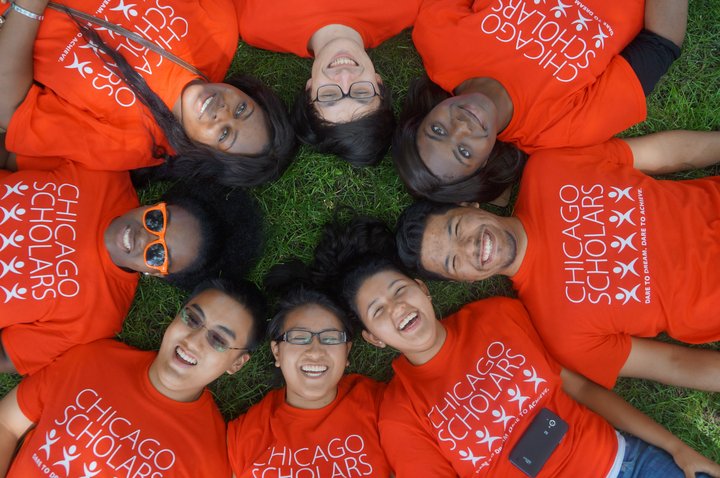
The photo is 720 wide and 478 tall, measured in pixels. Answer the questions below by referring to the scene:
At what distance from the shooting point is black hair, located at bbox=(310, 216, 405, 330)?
3562mm

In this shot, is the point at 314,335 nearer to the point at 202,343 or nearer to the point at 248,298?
the point at 248,298

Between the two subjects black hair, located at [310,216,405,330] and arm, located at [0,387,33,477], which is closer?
arm, located at [0,387,33,477]

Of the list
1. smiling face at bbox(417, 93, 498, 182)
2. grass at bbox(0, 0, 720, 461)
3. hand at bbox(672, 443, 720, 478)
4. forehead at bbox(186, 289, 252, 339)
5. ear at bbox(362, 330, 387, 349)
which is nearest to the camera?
smiling face at bbox(417, 93, 498, 182)

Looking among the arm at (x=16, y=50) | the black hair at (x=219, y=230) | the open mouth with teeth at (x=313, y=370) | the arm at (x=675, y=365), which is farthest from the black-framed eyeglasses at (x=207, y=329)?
the arm at (x=675, y=365)

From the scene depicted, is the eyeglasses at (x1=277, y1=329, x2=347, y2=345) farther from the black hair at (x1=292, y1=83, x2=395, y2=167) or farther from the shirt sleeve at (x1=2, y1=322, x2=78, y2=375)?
the shirt sleeve at (x1=2, y1=322, x2=78, y2=375)

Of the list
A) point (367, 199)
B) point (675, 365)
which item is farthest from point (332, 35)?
point (675, 365)

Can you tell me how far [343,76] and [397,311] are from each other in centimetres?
142

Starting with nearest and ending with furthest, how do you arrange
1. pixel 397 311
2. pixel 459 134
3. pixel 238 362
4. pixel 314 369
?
pixel 459 134
pixel 397 311
pixel 314 369
pixel 238 362

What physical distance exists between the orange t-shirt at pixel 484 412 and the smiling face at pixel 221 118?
6.00 feet

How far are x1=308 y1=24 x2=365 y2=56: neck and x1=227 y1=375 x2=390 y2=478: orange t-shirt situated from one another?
2289 mm

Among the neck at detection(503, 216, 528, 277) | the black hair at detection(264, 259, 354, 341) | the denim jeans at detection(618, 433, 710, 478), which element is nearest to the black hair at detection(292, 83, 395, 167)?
→ the black hair at detection(264, 259, 354, 341)

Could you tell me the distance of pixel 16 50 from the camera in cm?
317

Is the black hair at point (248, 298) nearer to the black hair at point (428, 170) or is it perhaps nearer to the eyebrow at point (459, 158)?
the black hair at point (428, 170)

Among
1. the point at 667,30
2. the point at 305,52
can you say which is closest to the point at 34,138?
the point at 305,52
